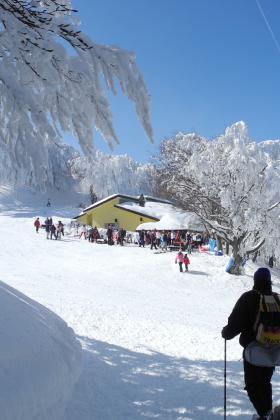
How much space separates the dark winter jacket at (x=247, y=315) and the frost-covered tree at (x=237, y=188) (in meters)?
19.4

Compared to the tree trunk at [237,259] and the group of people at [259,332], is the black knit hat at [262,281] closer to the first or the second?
the group of people at [259,332]

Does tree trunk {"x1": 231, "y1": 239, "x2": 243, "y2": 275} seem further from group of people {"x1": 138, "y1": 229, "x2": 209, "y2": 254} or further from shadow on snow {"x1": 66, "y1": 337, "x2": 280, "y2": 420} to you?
shadow on snow {"x1": 66, "y1": 337, "x2": 280, "y2": 420}

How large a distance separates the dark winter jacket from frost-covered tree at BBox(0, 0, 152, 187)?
6.85ft

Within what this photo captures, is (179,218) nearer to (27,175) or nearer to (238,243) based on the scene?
(238,243)

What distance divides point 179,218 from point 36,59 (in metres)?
31.8

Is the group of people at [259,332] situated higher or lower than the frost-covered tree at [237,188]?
lower

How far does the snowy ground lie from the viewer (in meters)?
5.11

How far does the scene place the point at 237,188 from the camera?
2372 cm

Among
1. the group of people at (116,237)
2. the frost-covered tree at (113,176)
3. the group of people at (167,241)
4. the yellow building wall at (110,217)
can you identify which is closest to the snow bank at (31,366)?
the group of people at (167,241)

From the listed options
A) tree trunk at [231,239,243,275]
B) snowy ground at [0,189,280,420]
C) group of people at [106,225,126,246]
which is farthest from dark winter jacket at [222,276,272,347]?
group of people at [106,225,126,246]

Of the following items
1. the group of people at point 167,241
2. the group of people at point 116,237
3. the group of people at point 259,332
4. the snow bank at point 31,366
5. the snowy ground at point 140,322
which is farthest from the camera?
the group of people at point 116,237

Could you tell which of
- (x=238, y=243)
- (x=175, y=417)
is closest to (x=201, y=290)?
(x=238, y=243)

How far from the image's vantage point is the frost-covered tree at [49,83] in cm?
400

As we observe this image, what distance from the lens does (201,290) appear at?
20.3 m
